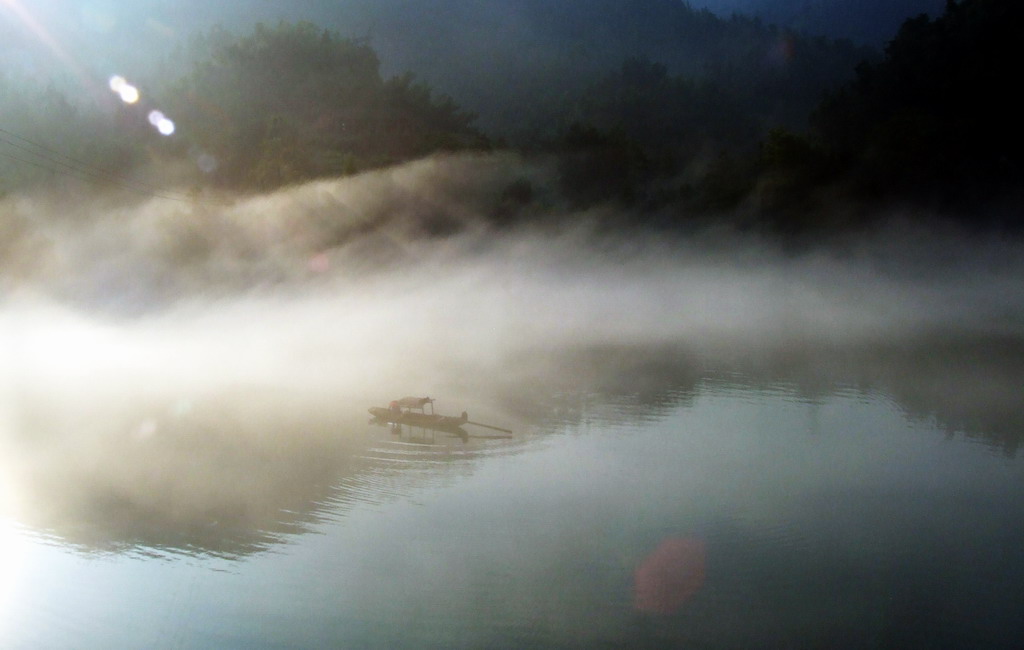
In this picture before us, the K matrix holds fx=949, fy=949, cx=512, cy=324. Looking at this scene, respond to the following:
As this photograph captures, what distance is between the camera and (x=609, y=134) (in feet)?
100

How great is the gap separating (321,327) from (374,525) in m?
12.4

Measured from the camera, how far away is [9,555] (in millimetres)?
6668

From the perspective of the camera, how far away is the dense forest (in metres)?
25.5

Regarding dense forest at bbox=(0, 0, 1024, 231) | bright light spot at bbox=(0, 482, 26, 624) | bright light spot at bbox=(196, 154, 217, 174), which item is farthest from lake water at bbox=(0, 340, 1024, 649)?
bright light spot at bbox=(196, 154, 217, 174)

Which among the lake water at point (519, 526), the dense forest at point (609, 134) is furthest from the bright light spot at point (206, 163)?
the lake water at point (519, 526)

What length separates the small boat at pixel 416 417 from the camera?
9648 millimetres

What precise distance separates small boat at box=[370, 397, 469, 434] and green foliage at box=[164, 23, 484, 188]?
17466 mm

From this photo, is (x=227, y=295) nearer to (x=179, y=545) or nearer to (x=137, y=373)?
(x=137, y=373)

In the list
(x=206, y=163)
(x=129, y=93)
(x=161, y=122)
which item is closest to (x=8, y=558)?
(x=206, y=163)

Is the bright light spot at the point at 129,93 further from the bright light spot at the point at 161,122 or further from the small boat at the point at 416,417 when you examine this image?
the small boat at the point at 416,417

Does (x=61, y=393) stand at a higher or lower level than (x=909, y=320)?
lower

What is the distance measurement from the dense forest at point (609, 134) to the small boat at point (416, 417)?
17107mm

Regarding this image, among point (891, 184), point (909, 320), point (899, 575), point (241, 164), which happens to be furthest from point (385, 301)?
point (899, 575)

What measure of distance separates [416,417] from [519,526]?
290cm
